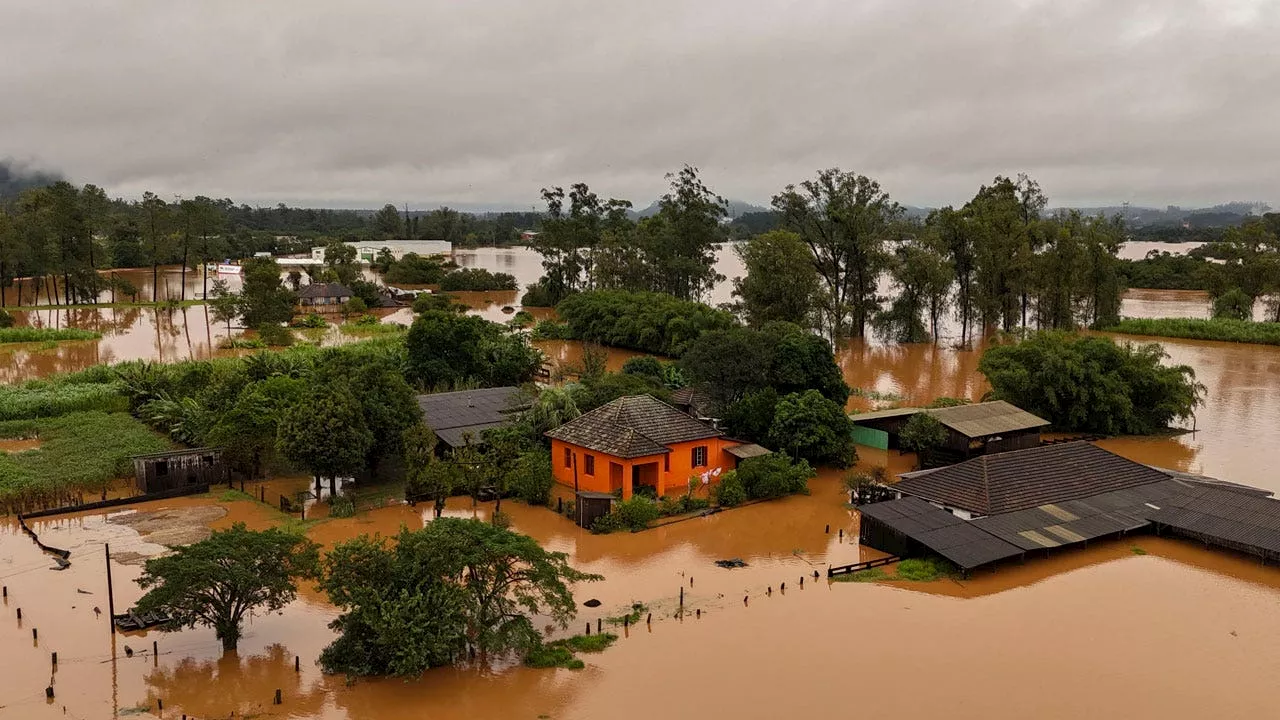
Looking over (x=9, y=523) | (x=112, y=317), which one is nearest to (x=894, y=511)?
(x=9, y=523)

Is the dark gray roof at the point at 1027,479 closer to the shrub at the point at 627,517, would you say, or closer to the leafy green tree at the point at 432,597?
the shrub at the point at 627,517

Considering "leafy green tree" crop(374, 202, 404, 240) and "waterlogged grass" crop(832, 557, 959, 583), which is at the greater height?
"leafy green tree" crop(374, 202, 404, 240)

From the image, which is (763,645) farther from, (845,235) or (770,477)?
A: (845,235)

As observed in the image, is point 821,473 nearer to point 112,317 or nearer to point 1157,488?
point 1157,488

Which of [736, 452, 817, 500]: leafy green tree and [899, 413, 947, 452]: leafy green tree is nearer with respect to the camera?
[736, 452, 817, 500]: leafy green tree

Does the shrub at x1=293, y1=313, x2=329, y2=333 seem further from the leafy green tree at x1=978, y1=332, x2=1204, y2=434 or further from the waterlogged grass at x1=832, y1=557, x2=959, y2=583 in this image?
the waterlogged grass at x1=832, y1=557, x2=959, y2=583

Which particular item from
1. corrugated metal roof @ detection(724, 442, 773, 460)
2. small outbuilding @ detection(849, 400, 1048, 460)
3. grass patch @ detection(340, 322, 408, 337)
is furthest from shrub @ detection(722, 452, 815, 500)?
grass patch @ detection(340, 322, 408, 337)

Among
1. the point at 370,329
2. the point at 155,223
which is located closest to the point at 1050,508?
the point at 370,329
